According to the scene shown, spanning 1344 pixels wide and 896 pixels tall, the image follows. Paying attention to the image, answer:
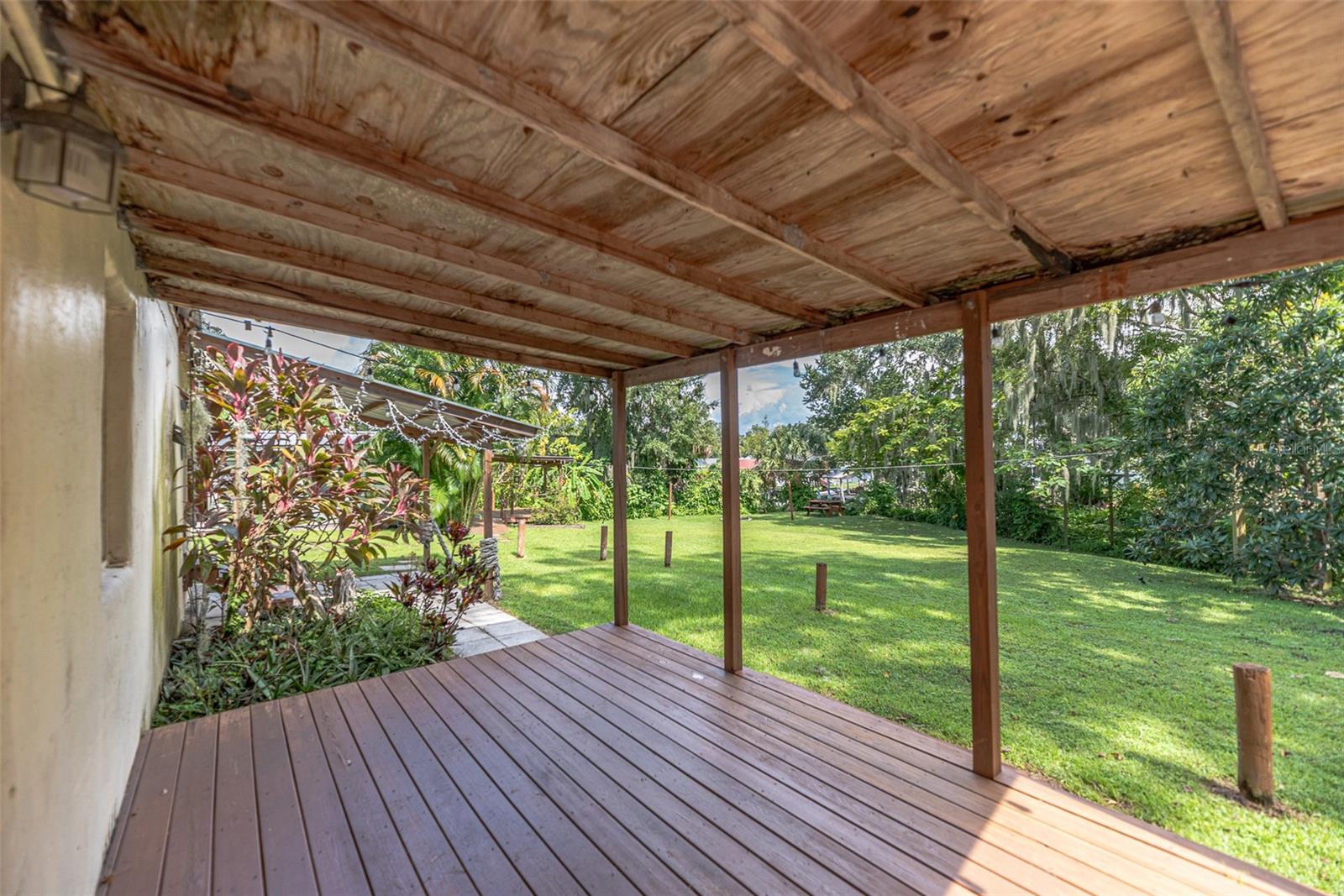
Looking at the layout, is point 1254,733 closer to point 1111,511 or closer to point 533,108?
point 533,108

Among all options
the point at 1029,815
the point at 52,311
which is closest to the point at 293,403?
the point at 52,311

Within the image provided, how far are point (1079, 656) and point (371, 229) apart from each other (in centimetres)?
528

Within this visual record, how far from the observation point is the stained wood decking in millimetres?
1635

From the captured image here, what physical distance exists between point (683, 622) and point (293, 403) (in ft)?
12.0

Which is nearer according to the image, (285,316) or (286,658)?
(285,316)

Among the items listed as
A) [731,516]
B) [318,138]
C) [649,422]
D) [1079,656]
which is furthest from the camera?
[649,422]

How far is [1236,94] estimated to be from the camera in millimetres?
985

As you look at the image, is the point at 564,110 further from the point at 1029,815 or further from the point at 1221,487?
the point at 1221,487

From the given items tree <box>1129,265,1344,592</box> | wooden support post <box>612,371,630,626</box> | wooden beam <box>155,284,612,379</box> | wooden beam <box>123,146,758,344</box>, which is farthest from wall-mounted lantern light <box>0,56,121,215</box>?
tree <box>1129,265,1344,592</box>

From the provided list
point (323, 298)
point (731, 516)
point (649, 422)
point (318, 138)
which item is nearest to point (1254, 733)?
point (731, 516)

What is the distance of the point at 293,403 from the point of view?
369 centimetres

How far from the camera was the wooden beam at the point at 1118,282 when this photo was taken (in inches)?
58.7

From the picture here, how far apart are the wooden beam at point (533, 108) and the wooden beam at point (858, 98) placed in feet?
1.31

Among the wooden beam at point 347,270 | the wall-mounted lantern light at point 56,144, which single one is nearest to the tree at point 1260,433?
the wooden beam at point 347,270
